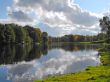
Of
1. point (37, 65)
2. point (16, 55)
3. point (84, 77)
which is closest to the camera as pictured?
point (84, 77)

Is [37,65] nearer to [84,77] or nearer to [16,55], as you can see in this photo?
[84,77]

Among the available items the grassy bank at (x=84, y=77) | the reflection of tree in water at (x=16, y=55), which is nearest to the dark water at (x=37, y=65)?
the reflection of tree in water at (x=16, y=55)

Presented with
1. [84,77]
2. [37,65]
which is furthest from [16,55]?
[84,77]

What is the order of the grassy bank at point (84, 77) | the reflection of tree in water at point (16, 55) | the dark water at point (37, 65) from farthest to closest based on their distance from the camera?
the reflection of tree in water at point (16, 55) → the dark water at point (37, 65) → the grassy bank at point (84, 77)

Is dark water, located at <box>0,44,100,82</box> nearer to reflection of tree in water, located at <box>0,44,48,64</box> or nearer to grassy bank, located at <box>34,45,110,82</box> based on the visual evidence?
reflection of tree in water, located at <box>0,44,48,64</box>

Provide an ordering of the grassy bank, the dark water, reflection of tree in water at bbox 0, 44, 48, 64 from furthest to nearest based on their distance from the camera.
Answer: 1. reflection of tree in water at bbox 0, 44, 48, 64
2. the dark water
3. the grassy bank

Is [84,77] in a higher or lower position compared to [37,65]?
higher

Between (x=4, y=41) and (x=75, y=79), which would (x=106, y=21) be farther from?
(x=75, y=79)

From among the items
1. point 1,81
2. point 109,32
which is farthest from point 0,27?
point 1,81

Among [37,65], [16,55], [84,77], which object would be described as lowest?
[16,55]

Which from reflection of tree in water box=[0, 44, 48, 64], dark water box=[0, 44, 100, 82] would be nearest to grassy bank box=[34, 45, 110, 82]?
dark water box=[0, 44, 100, 82]

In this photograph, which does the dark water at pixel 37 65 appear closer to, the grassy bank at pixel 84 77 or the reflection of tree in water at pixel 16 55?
the reflection of tree in water at pixel 16 55

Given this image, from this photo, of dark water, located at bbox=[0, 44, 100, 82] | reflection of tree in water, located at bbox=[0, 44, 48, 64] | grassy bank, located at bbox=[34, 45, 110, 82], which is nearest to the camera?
grassy bank, located at bbox=[34, 45, 110, 82]

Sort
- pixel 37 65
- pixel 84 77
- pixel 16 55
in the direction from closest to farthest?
pixel 84 77 < pixel 37 65 < pixel 16 55
